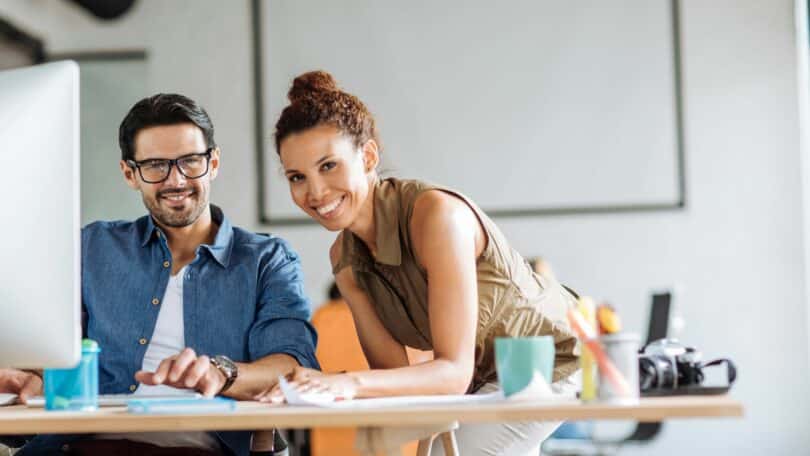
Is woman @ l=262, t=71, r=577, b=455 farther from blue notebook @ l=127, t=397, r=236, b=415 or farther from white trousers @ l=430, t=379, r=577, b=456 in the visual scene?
blue notebook @ l=127, t=397, r=236, b=415

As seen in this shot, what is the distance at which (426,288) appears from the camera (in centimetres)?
198

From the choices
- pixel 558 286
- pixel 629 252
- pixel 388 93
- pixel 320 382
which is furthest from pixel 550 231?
pixel 320 382

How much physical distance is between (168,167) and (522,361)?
97 cm

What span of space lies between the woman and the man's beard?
30 cm

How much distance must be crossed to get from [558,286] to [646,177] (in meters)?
3.05

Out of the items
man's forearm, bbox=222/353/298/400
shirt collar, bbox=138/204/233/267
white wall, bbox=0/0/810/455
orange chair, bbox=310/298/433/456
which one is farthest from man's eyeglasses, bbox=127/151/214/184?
white wall, bbox=0/0/810/455

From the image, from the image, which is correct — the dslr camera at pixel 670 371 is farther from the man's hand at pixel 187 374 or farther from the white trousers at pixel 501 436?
the man's hand at pixel 187 374

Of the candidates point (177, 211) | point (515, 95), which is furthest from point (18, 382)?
point (515, 95)

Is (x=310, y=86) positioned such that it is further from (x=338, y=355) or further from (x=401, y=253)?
(x=338, y=355)

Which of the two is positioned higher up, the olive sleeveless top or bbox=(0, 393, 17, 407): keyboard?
the olive sleeveless top

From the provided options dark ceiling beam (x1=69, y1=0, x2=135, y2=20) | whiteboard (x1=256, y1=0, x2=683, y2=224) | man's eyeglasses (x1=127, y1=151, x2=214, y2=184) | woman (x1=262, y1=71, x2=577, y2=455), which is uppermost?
dark ceiling beam (x1=69, y1=0, x2=135, y2=20)

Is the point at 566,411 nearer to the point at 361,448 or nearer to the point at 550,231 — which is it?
the point at 361,448

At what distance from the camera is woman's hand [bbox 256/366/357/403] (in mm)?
1526

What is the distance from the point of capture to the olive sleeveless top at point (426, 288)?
197 centimetres
